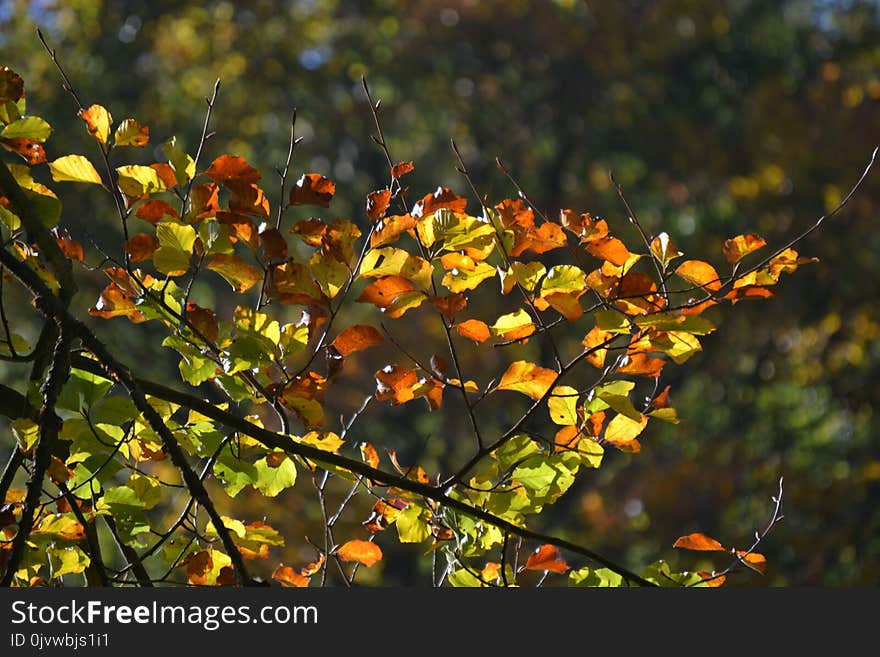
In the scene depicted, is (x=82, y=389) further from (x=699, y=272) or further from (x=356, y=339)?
(x=699, y=272)

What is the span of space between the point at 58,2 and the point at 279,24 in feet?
5.57

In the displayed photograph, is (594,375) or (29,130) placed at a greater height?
(594,375)

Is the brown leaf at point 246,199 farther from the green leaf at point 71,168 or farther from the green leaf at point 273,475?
the green leaf at point 273,475

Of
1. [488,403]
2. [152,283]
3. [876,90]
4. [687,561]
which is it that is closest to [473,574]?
[152,283]

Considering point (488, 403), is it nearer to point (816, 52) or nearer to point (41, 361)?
point (816, 52)

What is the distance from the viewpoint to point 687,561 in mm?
7000

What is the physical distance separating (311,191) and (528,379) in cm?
40

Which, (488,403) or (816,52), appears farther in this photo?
(816,52)

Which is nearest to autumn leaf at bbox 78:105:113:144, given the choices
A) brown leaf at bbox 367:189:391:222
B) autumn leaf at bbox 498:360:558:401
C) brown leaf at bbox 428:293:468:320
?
brown leaf at bbox 367:189:391:222

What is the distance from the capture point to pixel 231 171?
4.68 feet

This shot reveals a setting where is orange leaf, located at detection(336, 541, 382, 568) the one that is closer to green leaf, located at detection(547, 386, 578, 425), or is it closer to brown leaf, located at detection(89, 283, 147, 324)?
green leaf, located at detection(547, 386, 578, 425)

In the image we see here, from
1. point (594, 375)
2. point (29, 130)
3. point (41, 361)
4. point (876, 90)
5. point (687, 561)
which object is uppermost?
point (876, 90)

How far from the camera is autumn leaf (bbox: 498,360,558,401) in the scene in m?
1.50

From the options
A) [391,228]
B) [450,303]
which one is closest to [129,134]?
[391,228]
